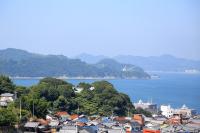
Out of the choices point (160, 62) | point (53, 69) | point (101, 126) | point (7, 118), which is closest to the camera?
point (7, 118)

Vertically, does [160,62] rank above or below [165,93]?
above

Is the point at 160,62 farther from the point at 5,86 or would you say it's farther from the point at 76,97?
the point at 5,86

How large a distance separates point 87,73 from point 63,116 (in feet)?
219

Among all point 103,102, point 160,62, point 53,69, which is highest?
point 160,62

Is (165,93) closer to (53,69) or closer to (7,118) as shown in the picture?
(53,69)

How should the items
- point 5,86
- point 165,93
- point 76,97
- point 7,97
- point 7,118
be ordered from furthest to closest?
point 165,93, point 76,97, point 5,86, point 7,97, point 7,118

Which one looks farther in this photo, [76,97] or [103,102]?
[103,102]

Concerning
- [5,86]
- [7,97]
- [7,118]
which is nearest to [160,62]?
[5,86]

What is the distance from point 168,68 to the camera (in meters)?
140

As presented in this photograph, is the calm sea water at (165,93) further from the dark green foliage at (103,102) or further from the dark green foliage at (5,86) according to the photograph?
the dark green foliage at (5,86)

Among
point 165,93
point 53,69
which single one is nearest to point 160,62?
point 53,69

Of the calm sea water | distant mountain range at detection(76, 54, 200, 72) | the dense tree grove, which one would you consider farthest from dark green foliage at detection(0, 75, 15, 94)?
distant mountain range at detection(76, 54, 200, 72)

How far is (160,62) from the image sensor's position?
154 m

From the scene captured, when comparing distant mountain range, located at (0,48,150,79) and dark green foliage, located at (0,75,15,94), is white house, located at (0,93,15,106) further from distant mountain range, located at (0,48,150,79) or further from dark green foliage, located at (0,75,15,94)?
distant mountain range, located at (0,48,150,79)
